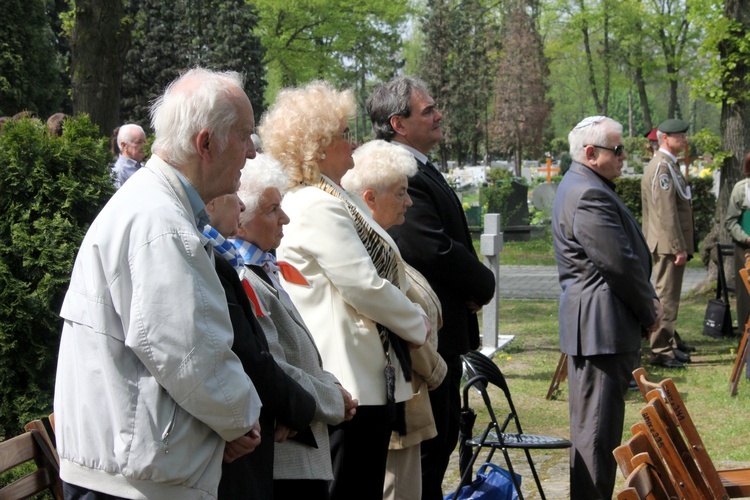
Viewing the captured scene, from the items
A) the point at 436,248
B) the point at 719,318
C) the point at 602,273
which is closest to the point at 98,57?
the point at 436,248

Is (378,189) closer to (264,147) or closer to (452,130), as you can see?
(264,147)

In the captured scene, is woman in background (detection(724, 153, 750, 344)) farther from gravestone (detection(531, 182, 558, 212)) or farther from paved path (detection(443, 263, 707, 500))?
gravestone (detection(531, 182, 558, 212))

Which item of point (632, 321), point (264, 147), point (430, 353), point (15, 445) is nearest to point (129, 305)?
point (15, 445)

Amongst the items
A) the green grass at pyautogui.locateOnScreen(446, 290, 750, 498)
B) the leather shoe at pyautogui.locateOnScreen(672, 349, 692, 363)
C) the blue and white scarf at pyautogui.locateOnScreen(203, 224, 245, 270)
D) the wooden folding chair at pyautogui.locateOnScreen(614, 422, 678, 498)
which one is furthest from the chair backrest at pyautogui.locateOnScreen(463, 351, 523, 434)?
the leather shoe at pyautogui.locateOnScreen(672, 349, 692, 363)

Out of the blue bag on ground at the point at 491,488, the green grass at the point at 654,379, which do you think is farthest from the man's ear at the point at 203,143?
the green grass at the point at 654,379

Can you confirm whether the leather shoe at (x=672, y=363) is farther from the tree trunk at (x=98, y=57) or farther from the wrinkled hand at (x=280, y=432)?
the wrinkled hand at (x=280, y=432)

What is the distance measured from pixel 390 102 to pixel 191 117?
7.92 feet

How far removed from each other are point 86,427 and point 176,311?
1.26ft

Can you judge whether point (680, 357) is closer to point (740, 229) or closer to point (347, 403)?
point (740, 229)

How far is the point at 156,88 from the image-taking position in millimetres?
27484

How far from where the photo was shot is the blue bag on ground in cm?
440

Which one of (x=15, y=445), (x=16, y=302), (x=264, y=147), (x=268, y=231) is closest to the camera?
(x=15, y=445)

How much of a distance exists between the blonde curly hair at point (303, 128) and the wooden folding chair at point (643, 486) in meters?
1.71

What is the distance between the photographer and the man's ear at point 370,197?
13.4ft
